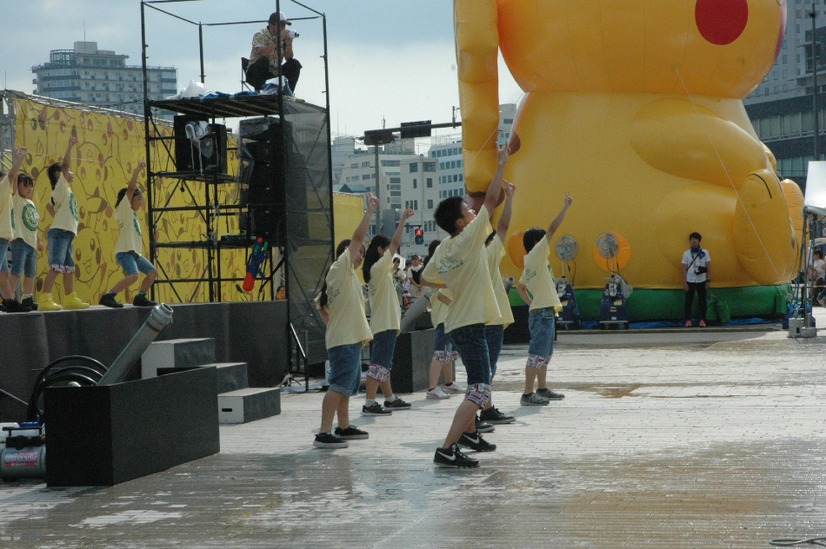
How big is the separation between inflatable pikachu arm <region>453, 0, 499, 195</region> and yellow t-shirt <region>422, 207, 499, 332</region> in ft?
39.4

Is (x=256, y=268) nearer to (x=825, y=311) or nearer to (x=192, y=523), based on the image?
(x=192, y=523)

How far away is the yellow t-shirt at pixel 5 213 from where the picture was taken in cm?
1198

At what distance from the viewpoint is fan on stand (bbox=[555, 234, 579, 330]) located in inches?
804

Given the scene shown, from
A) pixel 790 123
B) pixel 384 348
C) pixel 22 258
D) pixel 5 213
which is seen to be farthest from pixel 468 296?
pixel 790 123

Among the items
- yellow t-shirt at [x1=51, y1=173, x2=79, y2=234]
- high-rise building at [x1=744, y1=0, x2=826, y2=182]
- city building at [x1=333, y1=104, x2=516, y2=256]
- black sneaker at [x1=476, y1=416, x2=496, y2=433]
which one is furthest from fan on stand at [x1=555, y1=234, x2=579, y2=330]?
city building at [x1=333, y1=104, x2=516, y2=256]

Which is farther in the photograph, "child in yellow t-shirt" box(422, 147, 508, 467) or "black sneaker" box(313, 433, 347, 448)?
"black sneaker" box(313, 433, 347, 448)

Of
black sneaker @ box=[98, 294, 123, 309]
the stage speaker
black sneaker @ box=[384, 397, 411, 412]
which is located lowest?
black sneaker @ box=[384, 397, 411, 412]

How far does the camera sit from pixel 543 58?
66.6ft

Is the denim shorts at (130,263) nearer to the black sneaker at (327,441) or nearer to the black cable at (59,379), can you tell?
the black cable at (59,379)

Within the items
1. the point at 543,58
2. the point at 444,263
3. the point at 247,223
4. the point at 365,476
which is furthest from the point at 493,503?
the point at 543,58

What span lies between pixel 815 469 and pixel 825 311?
75.4ft

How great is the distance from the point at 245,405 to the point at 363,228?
9.32 ft

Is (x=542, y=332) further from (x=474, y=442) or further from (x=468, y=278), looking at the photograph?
(x=468, y=278)

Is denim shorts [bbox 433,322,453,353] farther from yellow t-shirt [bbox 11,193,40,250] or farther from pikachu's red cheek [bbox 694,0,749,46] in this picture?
pikachu's red cheek [bbox 694,0,749,46]
